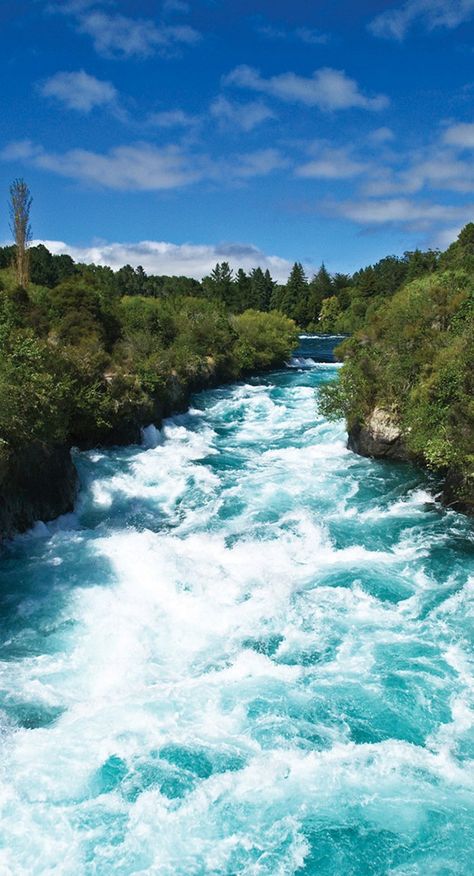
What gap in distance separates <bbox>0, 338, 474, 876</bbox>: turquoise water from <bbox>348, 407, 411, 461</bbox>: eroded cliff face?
3649 millimetres

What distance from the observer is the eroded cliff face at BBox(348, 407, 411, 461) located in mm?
21594

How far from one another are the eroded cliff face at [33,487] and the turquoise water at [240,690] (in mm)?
505

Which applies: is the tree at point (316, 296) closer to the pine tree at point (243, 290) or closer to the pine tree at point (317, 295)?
the pine tree at point (317, 295)

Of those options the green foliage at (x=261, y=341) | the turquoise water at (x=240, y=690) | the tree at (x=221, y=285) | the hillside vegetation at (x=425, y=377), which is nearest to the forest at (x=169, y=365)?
the hillside vegetation at (x=425, y=377)

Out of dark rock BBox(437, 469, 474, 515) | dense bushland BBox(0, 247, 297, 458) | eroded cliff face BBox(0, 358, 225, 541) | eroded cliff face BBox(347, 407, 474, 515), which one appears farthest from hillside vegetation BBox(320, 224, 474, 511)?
eroded cliff face BBox(0, 358, 225, 541)

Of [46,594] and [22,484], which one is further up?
[22,484]

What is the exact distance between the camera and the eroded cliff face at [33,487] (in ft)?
48.3

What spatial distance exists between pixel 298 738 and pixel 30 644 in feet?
17.5

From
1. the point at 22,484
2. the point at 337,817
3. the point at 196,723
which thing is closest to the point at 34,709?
the point at 196,723

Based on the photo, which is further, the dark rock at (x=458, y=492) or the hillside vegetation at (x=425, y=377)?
the hillside vegetation at (x=425, y=377)

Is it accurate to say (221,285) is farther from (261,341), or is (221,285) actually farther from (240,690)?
(240,690)

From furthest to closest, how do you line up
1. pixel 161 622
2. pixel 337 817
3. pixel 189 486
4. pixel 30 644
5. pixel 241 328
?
1. pixel 241 328
2. pixel 189 486
3. pixel 161 622
4. pixel 30 644
5. pixel 337 817

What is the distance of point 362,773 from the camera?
8.08 meters

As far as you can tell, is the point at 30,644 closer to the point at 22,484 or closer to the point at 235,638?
the point at 235,638
